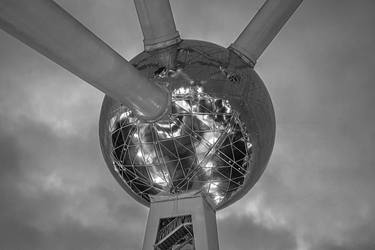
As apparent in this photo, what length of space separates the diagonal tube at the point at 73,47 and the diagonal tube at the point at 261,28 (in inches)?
142

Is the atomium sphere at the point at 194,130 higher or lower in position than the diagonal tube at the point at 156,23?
lower

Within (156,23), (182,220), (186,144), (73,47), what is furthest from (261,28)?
(73,47)

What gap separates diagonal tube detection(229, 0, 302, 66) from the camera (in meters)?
10.0

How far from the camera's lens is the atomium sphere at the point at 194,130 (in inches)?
342

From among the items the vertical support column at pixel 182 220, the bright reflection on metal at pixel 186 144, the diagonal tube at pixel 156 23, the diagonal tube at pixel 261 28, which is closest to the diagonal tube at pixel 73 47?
the bright reflection on metal at pixel 186 144

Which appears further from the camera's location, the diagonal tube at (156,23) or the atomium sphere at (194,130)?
the diagonal tube at (156,23)

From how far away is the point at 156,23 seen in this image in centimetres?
907

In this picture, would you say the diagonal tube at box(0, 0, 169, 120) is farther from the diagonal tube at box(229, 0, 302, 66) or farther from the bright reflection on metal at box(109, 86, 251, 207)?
the diagonal tube at box(229, 0, 302, 66)

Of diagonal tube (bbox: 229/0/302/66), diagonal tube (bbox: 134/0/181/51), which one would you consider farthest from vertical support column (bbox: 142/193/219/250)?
diagonal tube (bbox: 229/0/302/66)

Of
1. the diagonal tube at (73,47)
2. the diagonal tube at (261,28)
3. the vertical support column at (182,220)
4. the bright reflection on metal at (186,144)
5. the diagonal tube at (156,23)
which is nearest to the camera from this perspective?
the diagonal tube at (73,47)

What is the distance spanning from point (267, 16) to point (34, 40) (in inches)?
262

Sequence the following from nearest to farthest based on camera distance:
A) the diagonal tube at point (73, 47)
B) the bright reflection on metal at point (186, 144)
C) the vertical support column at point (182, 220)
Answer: the diagonal tube at point (73, 47)
the bright reflection on metal at point (186, 144)
the vertical support column at point (182, 220)

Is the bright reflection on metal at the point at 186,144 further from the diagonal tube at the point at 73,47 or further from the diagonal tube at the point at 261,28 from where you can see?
the diagonal tube at the point at 261,28

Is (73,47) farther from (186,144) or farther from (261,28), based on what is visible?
(261,28)
